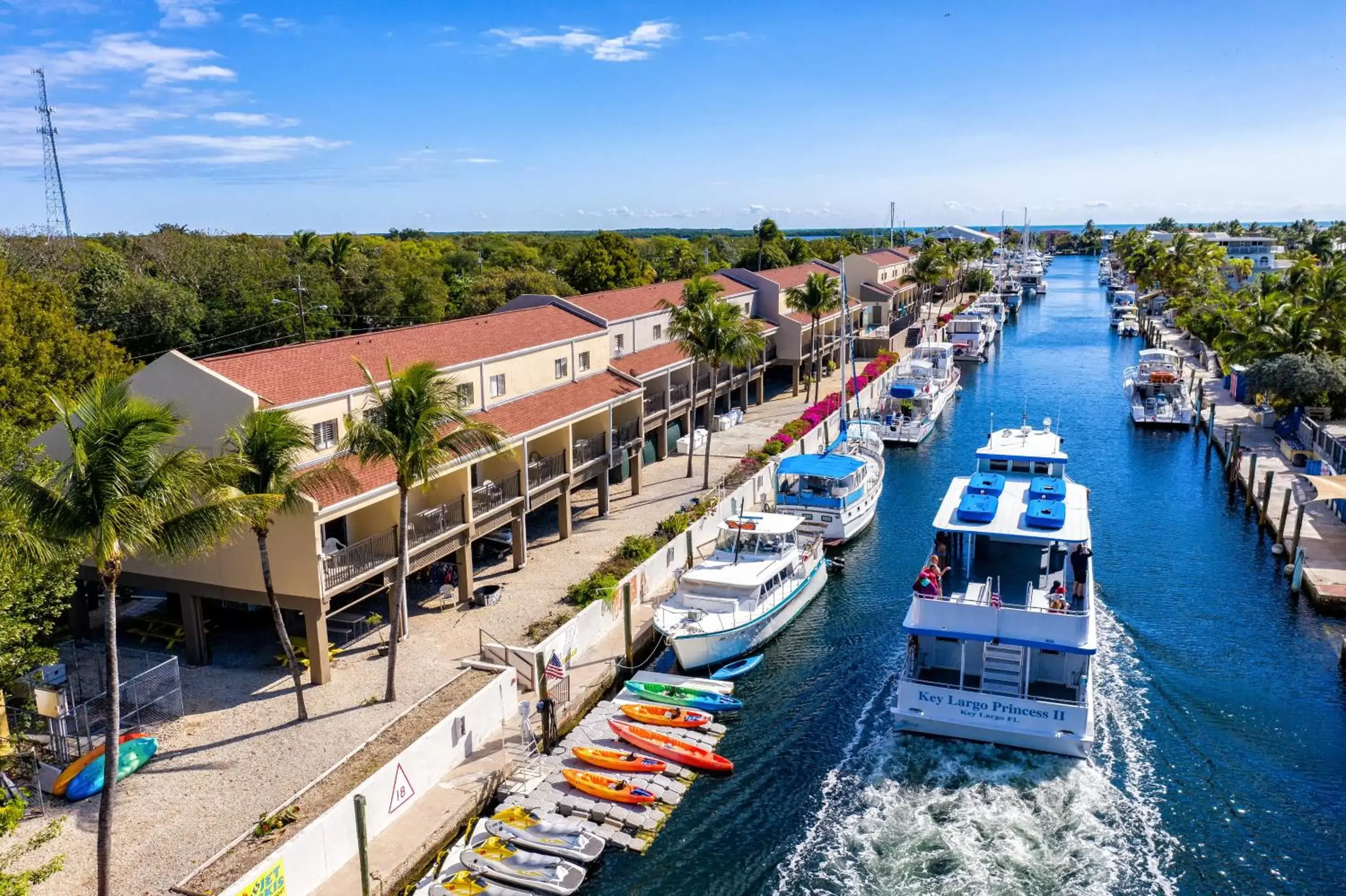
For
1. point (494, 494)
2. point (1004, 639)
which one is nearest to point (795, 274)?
point (494, 494)

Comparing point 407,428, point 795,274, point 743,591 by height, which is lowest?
point 743,591

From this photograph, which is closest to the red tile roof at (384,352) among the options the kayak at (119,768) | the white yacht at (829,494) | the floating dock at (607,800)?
the kayak at (119,768)

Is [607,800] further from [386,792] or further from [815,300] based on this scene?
[815,300]

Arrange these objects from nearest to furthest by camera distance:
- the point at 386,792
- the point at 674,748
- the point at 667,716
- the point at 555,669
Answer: the point at 386,792, the point at 674,748, the point at 555,669, the point at 667,716

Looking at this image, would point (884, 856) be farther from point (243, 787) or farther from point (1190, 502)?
point (1190, 502)

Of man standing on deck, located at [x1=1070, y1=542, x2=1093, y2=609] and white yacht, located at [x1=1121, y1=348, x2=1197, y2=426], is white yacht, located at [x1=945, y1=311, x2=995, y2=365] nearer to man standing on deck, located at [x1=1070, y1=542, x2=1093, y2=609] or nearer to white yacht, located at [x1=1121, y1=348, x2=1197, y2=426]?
white yacht, located at [x1=1121, y1=348, x2=1197, y2=426]

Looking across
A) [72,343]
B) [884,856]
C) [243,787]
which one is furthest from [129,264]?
[884,856]
